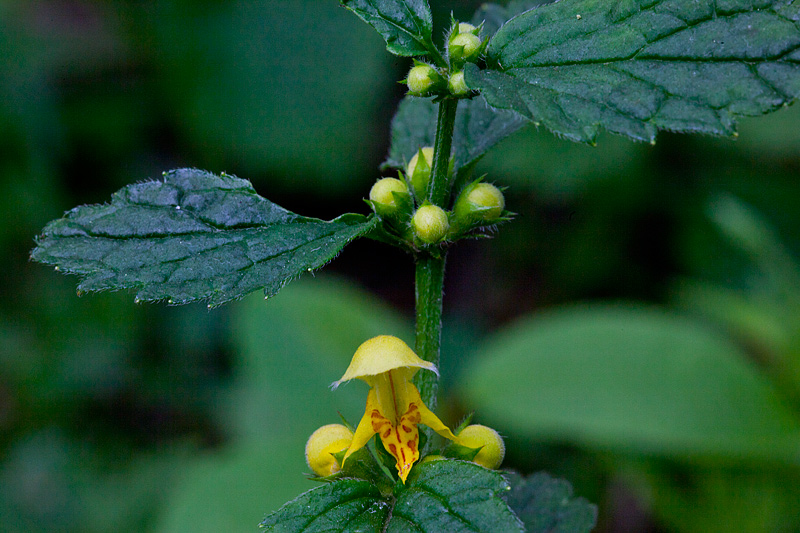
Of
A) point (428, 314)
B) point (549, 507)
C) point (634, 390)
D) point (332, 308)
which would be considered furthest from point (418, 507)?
point (332, 308)

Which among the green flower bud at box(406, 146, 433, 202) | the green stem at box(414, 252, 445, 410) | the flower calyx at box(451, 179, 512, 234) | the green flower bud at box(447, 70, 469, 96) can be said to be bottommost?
the green stem at box(414, 252, 445, 410)

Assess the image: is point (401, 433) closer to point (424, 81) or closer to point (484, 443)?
point (484, 443)

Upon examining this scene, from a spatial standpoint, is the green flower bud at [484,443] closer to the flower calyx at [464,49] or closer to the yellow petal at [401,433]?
the yellow petal at [401,433]

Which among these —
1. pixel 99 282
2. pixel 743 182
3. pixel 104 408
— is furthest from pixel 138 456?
pixel 743 182

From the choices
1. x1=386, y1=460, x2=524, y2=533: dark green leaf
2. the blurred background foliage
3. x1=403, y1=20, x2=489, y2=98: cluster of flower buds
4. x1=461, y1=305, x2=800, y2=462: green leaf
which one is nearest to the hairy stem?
x1=403, y1=20, x2=489, y2=98: cluster of flower buds

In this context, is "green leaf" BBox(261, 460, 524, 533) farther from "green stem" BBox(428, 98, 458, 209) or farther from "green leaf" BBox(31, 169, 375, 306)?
"green stem" BBox(428, 98, 458, 209)
